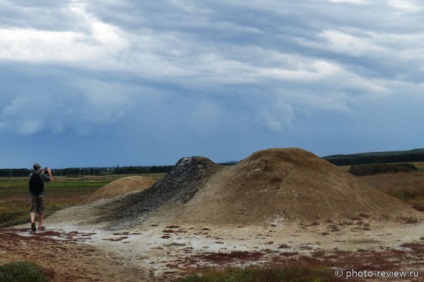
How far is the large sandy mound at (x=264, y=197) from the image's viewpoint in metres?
21.9

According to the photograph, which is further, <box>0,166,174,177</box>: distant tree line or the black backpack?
<box>0,166,174,177</box>: distant tree line

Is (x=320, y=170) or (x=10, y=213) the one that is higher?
(x=320, y=170)

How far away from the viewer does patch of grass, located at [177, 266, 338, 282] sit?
11500 mm

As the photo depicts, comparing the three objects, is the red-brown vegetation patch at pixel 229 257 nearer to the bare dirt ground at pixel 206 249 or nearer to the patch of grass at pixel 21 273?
the bare dirt ground at pixel 206 249

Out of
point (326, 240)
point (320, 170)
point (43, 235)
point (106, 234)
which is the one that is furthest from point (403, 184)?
point (43, 235)

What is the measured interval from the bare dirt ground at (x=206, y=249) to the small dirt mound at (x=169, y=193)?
2.92m

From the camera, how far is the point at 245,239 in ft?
61.4

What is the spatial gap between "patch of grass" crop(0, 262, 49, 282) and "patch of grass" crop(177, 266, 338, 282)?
A: 141 inches

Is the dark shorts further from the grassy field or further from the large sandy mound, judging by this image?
the grassy field

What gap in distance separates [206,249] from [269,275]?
543cm

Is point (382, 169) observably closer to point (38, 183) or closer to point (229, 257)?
point (229, 257)

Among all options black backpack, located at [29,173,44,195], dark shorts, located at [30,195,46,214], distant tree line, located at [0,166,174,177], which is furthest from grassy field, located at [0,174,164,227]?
distant tree line, located at [0,166,174,177]

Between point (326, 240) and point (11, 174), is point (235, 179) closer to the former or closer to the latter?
point (326, 240)

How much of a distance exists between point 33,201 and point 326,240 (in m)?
11.7
